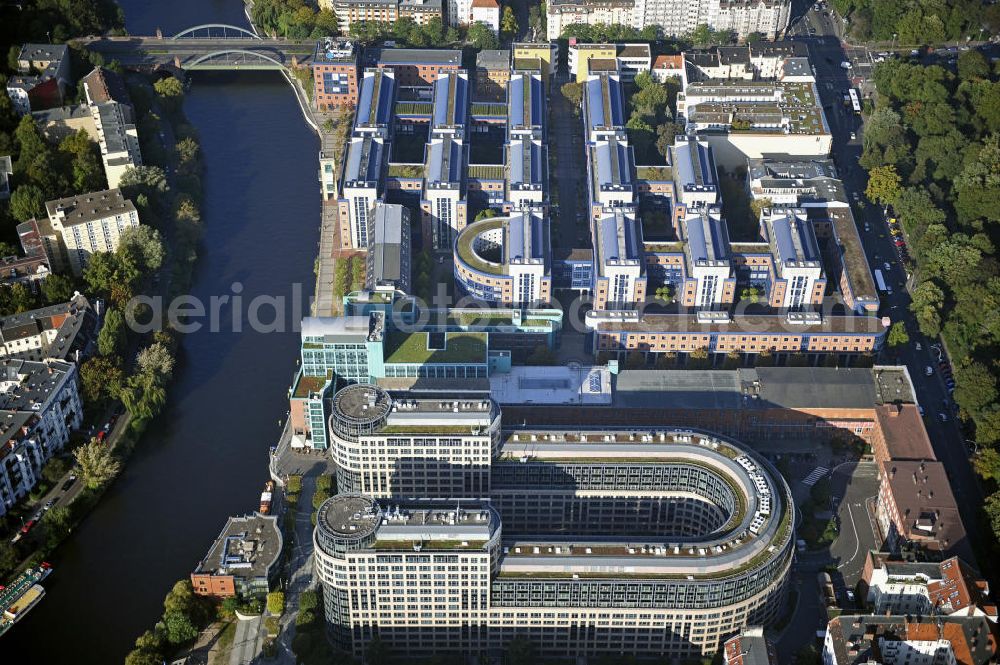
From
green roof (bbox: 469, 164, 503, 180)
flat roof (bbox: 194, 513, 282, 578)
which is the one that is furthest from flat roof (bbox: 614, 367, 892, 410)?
green roof (bbox: 469, 164, 503, 180)

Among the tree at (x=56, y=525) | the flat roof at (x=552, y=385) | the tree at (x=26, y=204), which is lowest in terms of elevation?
the tree at (x=56, y=525)

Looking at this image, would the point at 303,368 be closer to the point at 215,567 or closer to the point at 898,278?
the point at 215,567

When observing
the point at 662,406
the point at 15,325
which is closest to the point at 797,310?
the point at 662,406

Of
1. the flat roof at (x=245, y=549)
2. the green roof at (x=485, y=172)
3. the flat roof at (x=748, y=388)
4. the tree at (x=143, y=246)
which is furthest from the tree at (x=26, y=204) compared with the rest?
the flat roof at (x=748, y=388)

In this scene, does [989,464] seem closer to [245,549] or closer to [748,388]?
[748,388]

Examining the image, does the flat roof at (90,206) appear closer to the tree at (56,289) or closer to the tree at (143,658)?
the tree at (56,289)

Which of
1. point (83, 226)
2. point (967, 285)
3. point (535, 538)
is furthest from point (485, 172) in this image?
point (535, 538)

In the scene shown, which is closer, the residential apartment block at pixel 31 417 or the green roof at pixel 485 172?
the residential apartment block at pixel 31 417
